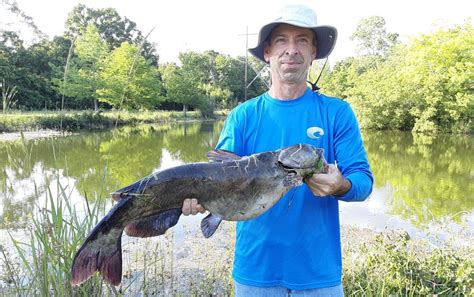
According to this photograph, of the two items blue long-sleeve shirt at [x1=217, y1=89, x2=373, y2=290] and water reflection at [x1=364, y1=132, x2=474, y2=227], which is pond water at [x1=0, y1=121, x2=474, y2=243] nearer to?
water reflection at [x1=364, y1=132, x2=474, y2=227]

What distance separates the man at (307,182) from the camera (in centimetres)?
234

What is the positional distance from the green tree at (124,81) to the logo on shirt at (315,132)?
36952 mm

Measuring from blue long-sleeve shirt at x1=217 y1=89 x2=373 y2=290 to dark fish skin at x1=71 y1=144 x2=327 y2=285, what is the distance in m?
0.22

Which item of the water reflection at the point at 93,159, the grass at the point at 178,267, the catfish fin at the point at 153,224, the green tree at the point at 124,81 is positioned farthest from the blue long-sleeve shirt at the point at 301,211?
the green tree at the point at 124,81

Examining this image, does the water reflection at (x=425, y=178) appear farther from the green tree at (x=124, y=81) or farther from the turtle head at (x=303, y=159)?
the green tree at (x=124, y=81)

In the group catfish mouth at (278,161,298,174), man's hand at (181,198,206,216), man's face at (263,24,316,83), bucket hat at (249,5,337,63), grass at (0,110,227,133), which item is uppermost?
bucket hat at (249,5,337,63)

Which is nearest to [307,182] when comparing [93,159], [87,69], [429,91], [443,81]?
[93,159]

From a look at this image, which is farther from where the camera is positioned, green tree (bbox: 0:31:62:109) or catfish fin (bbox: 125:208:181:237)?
green tree (bbox: 0:31:62:109)

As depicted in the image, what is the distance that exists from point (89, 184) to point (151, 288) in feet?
28.9

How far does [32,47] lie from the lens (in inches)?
1847

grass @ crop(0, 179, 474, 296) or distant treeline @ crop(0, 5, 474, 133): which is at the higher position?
distant treeline @ crop(0, 5, 474, 133)

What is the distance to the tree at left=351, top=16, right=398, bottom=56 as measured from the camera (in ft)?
243

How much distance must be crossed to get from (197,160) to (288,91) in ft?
54.4

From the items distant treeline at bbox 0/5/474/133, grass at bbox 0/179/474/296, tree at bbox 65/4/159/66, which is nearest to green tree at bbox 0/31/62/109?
distant treeline at bbox 0/5/474/133
